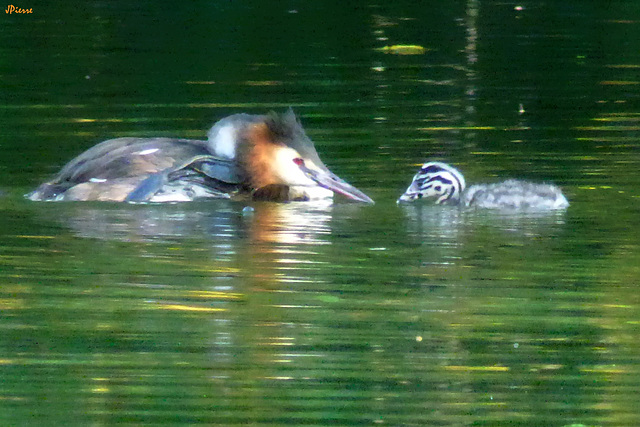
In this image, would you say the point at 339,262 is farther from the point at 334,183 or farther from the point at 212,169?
the point at 212,169

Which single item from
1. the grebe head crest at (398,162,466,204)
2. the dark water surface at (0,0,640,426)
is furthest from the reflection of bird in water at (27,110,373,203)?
the grebe head crest at (398,162,466,204)

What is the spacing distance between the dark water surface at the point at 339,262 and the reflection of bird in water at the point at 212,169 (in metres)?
0.15

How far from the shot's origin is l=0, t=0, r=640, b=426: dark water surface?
17.0 ft

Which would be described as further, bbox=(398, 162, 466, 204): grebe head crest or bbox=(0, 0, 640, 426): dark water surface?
bbox=(398, 162, 466, 204): grebe head crest

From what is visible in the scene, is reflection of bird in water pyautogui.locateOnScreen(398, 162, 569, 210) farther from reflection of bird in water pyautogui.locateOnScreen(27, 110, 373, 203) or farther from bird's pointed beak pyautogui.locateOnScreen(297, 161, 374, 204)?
reflection of bird in water pyautogui.locateOnScreen(27, 110, 373, 203)

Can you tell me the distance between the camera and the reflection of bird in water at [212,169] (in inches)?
334

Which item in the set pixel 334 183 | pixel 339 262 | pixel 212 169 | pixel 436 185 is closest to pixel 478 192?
pixel 436 185

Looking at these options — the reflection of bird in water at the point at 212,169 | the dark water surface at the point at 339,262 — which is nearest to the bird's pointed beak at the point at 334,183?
the reflection of bird in water at the point at 212,169

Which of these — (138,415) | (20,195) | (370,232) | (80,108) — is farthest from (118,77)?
(138,415)

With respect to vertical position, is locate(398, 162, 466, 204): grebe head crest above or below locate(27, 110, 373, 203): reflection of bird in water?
below

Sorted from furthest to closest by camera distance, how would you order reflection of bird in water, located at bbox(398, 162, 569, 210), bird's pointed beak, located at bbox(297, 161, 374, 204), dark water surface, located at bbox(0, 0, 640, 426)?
bird's pointed beak, located at bbox(297, 161, 374, 204), reflection of bird in water, located at bbox(398, 162, 569, 210), dark water surface, located at bbox(0, 0, 640, 426)

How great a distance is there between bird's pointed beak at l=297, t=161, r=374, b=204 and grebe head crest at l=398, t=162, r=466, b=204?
0.21 meters

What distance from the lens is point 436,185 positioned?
8.59m

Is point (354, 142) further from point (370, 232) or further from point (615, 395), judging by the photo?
point (615, 395)
